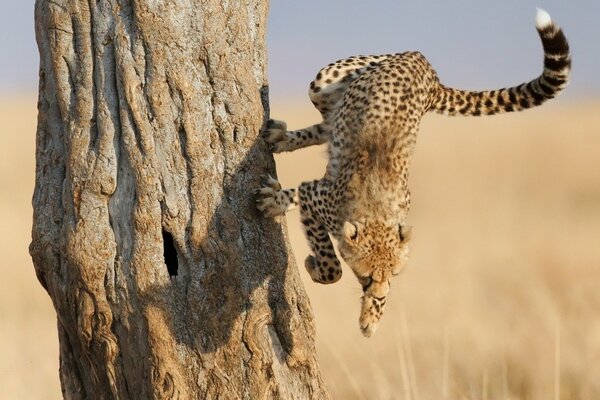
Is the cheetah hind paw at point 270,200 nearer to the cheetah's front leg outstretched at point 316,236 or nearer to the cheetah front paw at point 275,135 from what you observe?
the cheetah front paw at point 275,135

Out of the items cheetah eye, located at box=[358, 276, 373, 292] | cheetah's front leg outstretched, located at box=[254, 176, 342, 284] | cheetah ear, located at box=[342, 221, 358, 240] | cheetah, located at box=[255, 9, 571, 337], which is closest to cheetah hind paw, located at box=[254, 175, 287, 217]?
cheetah, located at box=[255, 9, 571, 337]

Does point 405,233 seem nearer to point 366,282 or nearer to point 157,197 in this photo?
point 366,282

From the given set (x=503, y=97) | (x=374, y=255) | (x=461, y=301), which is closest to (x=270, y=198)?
(x=374, y=255)

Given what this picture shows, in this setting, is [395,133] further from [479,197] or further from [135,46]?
[479,197]

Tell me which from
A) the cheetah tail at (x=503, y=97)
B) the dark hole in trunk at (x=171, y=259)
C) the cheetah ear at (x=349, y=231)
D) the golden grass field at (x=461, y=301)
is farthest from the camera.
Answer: the golden grass field at (x=461, y=301)

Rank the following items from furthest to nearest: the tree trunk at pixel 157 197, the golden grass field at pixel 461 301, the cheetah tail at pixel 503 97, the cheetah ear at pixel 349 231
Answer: the golden grass field at pixel 461 301, the cheetah tail at pixel 503 97, the cheetah ear at pixel 349 231, the tree trunk at pixel 157 197

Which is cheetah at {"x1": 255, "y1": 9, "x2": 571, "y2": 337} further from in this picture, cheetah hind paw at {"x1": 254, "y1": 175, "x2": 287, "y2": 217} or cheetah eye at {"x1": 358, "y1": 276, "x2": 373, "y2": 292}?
cheetah hind paw at {"x1": 254, "y1": 175, "x2": 287, "y2": 217}

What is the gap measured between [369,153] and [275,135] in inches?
28.2

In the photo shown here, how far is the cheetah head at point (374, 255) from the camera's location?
4.71 meters

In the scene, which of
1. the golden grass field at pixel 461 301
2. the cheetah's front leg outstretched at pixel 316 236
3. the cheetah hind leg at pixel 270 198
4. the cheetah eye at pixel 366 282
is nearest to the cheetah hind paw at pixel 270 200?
the cheetah hind leg at pixel 270 198

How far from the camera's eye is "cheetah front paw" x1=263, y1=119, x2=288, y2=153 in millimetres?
4273

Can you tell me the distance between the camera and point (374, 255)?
15.6ft

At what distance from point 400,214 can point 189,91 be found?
137cm

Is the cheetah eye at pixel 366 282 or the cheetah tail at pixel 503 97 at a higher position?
the cheetah tail at pixel 503 97
